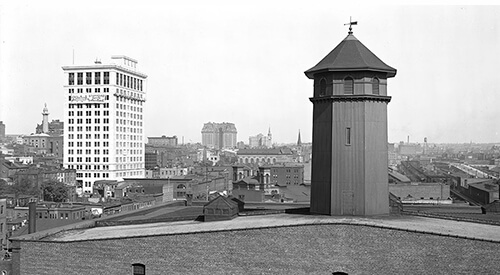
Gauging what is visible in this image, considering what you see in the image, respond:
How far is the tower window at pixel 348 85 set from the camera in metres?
28.2

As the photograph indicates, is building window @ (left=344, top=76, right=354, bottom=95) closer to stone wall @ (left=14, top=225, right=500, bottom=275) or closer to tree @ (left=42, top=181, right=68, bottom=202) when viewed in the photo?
stone wall @ (left=14, top=225, right=500, bottom=275)

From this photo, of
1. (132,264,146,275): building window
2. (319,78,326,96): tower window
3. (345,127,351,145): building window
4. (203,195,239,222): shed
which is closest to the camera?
(132,264,146,275): building window

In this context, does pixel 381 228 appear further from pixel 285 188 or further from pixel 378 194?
pixel 285 188

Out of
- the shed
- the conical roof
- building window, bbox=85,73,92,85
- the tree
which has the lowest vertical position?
the tree

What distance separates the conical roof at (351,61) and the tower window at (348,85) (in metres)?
0.50

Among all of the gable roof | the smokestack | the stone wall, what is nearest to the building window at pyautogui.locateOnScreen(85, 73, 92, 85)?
the smokestack

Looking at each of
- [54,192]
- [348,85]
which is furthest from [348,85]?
[54,192]

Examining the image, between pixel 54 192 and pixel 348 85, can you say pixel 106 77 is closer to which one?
pixel 54 192

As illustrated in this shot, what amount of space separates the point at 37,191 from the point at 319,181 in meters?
80.1

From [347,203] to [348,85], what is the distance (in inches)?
211

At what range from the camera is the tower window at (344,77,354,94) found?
1111 inches

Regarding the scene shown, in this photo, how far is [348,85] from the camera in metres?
28.3

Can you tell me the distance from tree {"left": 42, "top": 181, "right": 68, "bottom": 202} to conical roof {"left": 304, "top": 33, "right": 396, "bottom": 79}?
73489 mm

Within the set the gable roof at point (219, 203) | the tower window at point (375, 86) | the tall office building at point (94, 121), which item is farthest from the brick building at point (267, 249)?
the tall office building at point (94, 121)
